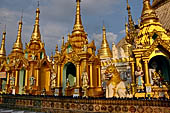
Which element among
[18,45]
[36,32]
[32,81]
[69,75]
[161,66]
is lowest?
[32,81]

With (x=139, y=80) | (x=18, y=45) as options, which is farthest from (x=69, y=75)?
(x=18, y=45)

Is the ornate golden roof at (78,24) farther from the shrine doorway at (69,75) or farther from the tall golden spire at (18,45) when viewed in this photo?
the tall golden spire at (18,45)

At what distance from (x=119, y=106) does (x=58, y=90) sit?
7492 mm

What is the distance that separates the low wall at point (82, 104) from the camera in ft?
22.5

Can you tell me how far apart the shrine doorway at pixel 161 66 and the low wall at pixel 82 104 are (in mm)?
5632

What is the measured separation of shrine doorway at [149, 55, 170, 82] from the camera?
11.6 metres

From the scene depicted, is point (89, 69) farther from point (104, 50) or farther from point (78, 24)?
point (104, 50)

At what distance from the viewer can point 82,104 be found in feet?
29.0

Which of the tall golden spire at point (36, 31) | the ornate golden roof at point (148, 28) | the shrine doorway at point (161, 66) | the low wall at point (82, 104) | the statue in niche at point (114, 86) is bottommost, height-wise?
the low wall at point (82, 104)

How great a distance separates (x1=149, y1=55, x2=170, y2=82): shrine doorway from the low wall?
563cm

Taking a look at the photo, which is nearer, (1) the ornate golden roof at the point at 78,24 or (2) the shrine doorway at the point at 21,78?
(1) the ornate golden roof at the point at 78,24

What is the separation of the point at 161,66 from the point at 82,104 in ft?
25.9

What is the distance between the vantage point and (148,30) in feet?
41.9

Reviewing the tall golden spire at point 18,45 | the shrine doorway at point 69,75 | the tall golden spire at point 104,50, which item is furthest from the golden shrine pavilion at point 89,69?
the tall golden spire at point 104,50
